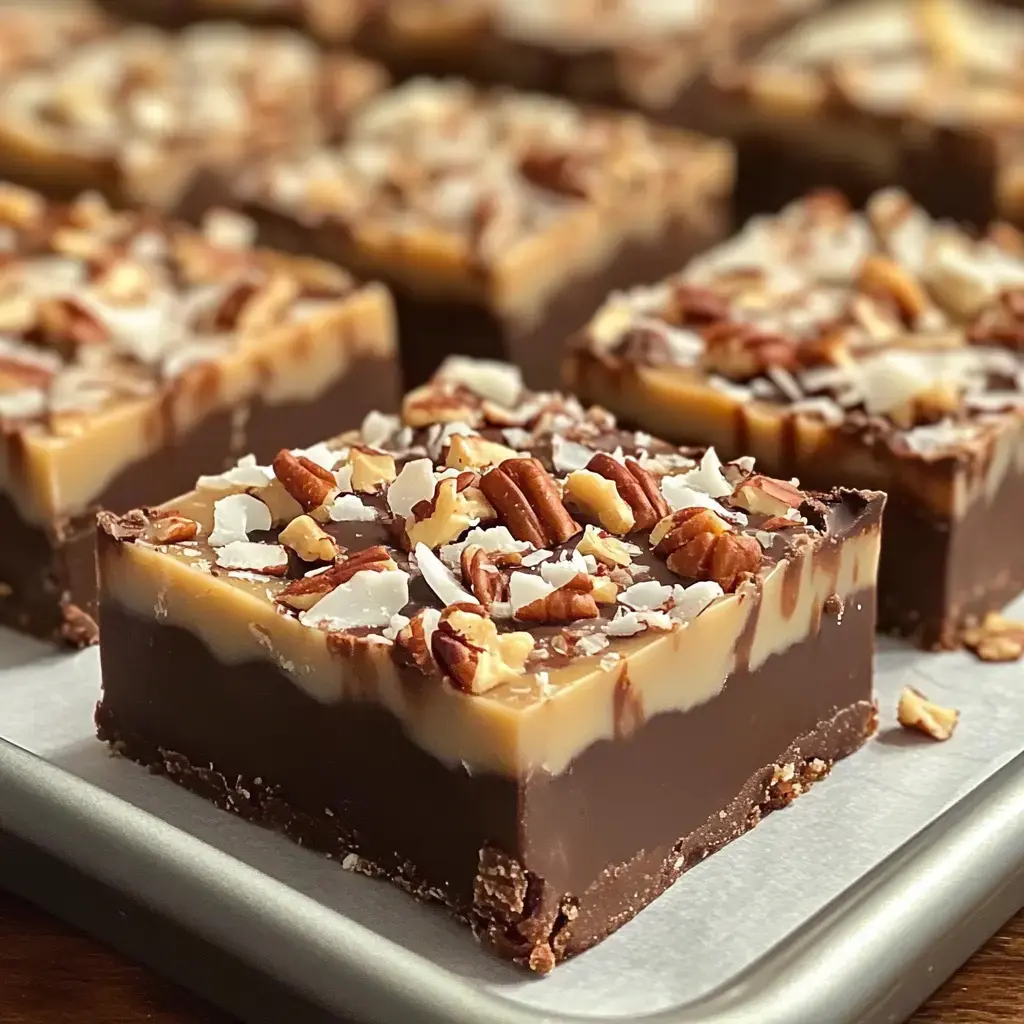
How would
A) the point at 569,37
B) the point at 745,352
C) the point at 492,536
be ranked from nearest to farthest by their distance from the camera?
the point at 492,536 → the point at 745,352 → the point at 569,37

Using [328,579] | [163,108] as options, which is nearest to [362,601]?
[328,579]

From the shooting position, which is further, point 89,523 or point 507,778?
point 89,523

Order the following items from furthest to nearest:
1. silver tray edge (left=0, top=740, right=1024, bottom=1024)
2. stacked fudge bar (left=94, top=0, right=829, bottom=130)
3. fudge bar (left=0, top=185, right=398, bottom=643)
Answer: stacked fudge bar (left=94, top=0, right=829, bottom=130) < fudge bar (left=0, top=185, right=398, bottom=643) < silver tray edge (left=0, top=740, right=1024, bottom=1024)

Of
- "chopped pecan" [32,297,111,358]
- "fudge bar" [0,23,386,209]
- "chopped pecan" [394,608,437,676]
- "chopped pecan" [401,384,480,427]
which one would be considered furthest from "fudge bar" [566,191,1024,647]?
"fudge bar" [0,23,386,209]

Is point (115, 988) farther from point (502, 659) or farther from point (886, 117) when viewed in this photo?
point (886, 117)

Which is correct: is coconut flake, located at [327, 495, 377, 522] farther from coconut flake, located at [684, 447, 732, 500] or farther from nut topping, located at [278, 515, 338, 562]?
coconut flake, located at [684, 447, 732, 500]

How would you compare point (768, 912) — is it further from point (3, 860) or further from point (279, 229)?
point (279, 229)

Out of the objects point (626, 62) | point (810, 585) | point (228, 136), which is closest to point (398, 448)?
point (810, 585)
